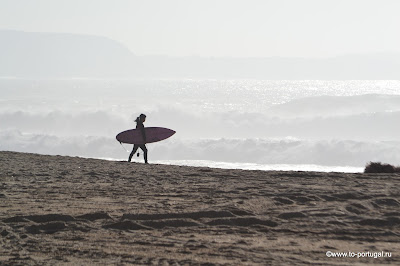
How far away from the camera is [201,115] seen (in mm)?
64562

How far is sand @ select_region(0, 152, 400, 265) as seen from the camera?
227 inches

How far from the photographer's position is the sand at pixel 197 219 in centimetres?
577

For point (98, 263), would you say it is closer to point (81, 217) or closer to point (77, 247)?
point (77, 247)

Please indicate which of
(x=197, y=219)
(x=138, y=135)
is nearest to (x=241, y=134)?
(x=138, y=135)

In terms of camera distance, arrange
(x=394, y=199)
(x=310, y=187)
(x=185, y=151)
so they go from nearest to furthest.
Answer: (x=394, y=199)
(x=310, y=187)
(x=185, y=151)

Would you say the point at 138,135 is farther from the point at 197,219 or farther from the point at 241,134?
the point at 241,134

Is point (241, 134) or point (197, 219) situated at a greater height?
point (241, 134)

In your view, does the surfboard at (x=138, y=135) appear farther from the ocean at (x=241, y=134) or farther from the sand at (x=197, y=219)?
the ocean at (x=241, y=134)

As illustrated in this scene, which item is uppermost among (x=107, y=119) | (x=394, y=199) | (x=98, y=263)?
(x=107, y=119)

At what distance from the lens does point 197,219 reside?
720cm

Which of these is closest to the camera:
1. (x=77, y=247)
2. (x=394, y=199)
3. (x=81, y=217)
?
(x=77, y=247)

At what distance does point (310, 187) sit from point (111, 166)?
5.13m

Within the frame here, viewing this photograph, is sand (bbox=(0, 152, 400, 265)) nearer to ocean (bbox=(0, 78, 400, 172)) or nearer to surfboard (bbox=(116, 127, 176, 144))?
surfboard (bbox=(116, 127, 176, 144))

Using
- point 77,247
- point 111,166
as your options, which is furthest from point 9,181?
point 77,247
